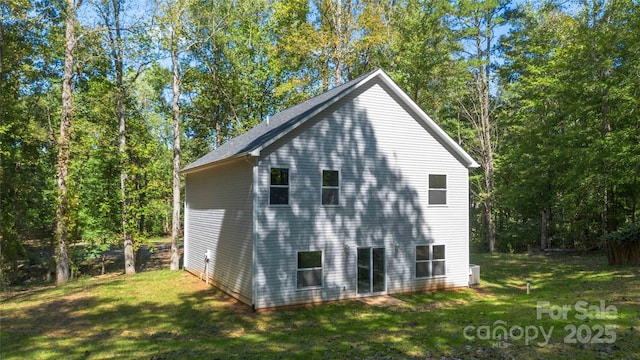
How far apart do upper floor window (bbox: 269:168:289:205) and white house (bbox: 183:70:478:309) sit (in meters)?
0.04

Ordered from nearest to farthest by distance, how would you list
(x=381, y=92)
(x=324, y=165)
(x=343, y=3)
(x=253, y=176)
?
(x=253, y=176) < (x=324, y=165) < (x=381, y=92) < (x=343, y=3)

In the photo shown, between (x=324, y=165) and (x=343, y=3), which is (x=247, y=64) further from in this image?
(x=324, y=165)

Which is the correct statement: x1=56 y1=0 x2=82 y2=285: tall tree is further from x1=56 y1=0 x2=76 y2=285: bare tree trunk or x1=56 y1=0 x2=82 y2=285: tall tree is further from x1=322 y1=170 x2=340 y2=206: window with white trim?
x1=322 y1=170 x2=340 y2=206: window with white trim

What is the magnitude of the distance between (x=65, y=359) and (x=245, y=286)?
5.91 m

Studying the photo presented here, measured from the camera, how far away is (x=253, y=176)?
13.1 m

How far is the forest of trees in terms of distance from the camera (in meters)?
19.7

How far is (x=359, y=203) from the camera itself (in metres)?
14.7

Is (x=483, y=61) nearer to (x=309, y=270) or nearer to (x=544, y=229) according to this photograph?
(x=544, y=229)

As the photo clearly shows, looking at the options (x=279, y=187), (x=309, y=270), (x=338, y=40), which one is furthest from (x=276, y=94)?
(x=309, y=270)

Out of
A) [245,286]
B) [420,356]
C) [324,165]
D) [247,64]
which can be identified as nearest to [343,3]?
[247,64]

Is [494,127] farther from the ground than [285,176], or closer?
farther from the ground

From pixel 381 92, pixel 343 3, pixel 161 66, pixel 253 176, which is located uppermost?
pixel 343 3

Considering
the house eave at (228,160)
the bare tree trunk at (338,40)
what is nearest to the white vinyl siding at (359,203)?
the house eave at (228,160)

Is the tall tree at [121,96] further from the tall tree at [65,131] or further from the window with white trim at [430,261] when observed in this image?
the window with white trim at [430,261]
